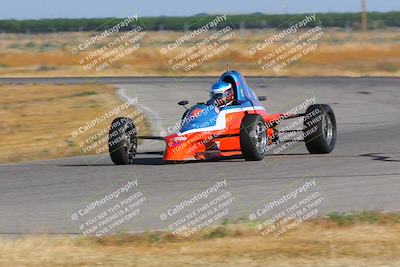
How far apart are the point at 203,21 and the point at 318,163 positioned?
5467 inches

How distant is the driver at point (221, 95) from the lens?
17984mm

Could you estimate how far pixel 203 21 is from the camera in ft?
508

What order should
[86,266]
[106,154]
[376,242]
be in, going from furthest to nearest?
[106,154] < [376,242] < [86,266]

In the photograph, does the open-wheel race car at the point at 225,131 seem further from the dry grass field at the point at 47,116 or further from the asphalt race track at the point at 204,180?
the dry grass field at the point at 47,116

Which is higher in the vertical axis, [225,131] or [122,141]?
[122,141]

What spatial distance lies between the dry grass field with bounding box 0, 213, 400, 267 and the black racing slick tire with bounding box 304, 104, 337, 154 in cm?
636

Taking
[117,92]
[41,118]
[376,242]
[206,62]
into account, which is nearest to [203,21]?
[206,62]

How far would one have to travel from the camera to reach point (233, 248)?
34.3 feet

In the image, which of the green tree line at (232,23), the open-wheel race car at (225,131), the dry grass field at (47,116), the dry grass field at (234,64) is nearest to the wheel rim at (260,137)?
the open-wheel race car at (225,131)

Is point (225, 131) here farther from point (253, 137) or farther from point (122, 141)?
point (122, 141)

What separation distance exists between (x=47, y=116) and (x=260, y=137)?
14677 mm

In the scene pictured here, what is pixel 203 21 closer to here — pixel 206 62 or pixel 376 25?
pixel 376 25

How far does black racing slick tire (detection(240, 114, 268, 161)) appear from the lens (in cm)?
1655

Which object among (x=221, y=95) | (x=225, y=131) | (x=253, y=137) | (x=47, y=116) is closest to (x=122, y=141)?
(x=225, y=131)
